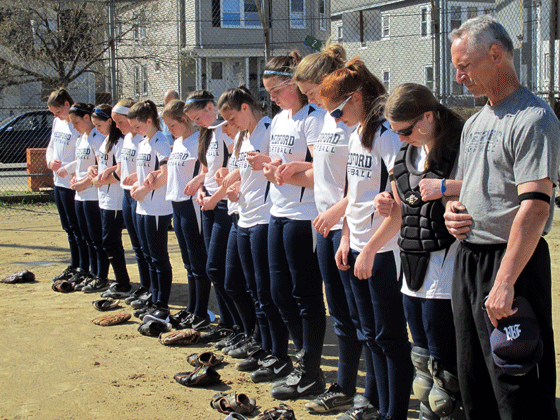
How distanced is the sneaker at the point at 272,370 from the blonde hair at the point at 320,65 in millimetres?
2047

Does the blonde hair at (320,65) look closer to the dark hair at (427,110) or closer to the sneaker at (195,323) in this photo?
the dark hair at (427,110)

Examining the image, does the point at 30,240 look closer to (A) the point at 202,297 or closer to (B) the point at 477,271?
(A) the point at 202,297

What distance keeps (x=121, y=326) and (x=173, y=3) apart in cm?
1812

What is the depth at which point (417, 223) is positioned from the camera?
3.09 meters

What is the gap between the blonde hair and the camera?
3924 mm

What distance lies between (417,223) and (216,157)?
2650 millimetres

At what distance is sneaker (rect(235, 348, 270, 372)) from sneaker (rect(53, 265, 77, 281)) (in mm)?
3610

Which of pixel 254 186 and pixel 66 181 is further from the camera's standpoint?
pixel 66 181

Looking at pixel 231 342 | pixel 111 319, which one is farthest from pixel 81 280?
pixel 231 342

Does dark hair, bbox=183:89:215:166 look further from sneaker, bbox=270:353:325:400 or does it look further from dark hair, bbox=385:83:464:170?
dark hair, bbox=385:83:464:170

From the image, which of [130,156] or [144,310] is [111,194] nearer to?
[130,156]

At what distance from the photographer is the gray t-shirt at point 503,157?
2.42 meters

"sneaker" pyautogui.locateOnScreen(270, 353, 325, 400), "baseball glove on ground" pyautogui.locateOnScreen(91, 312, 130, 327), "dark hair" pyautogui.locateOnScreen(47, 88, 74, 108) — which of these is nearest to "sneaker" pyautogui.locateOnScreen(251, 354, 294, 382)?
"sneaker" pyautogui.locateOnScreen(270, 353, 325, 400)

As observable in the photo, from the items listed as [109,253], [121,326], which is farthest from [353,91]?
[109,253]
